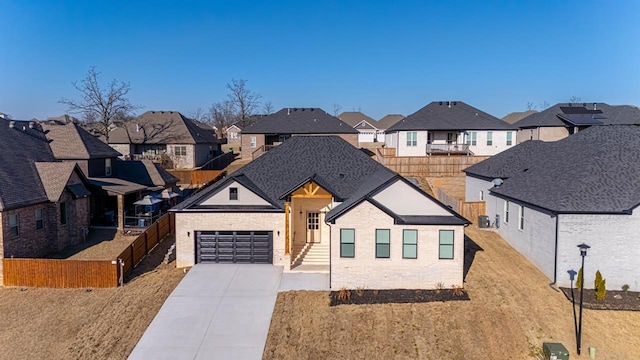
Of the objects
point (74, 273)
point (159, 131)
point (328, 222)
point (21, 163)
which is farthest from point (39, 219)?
point (159, 131)

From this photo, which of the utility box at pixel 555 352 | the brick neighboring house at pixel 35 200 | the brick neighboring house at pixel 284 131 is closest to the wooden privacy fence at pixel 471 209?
the utility box at pixel 555 352

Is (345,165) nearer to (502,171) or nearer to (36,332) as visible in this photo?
(502,171)

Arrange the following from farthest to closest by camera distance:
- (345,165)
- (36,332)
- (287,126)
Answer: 1. (287,126)
2. (345,165)
3. (36,332)

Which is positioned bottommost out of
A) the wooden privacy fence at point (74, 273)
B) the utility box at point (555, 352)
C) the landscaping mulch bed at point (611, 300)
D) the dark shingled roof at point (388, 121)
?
the utility box at point (555, 352)

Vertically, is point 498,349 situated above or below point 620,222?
below

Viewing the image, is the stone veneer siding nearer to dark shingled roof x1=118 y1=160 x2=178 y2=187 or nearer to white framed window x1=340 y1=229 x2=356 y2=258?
white framed window x1=340 y1=229 x2=356 y2=258

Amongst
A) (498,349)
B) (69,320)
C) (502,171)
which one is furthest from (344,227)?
(502,171)

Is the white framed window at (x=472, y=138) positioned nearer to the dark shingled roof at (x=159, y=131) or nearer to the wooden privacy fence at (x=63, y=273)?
the dark shingled roof at (x=159, y=131)
